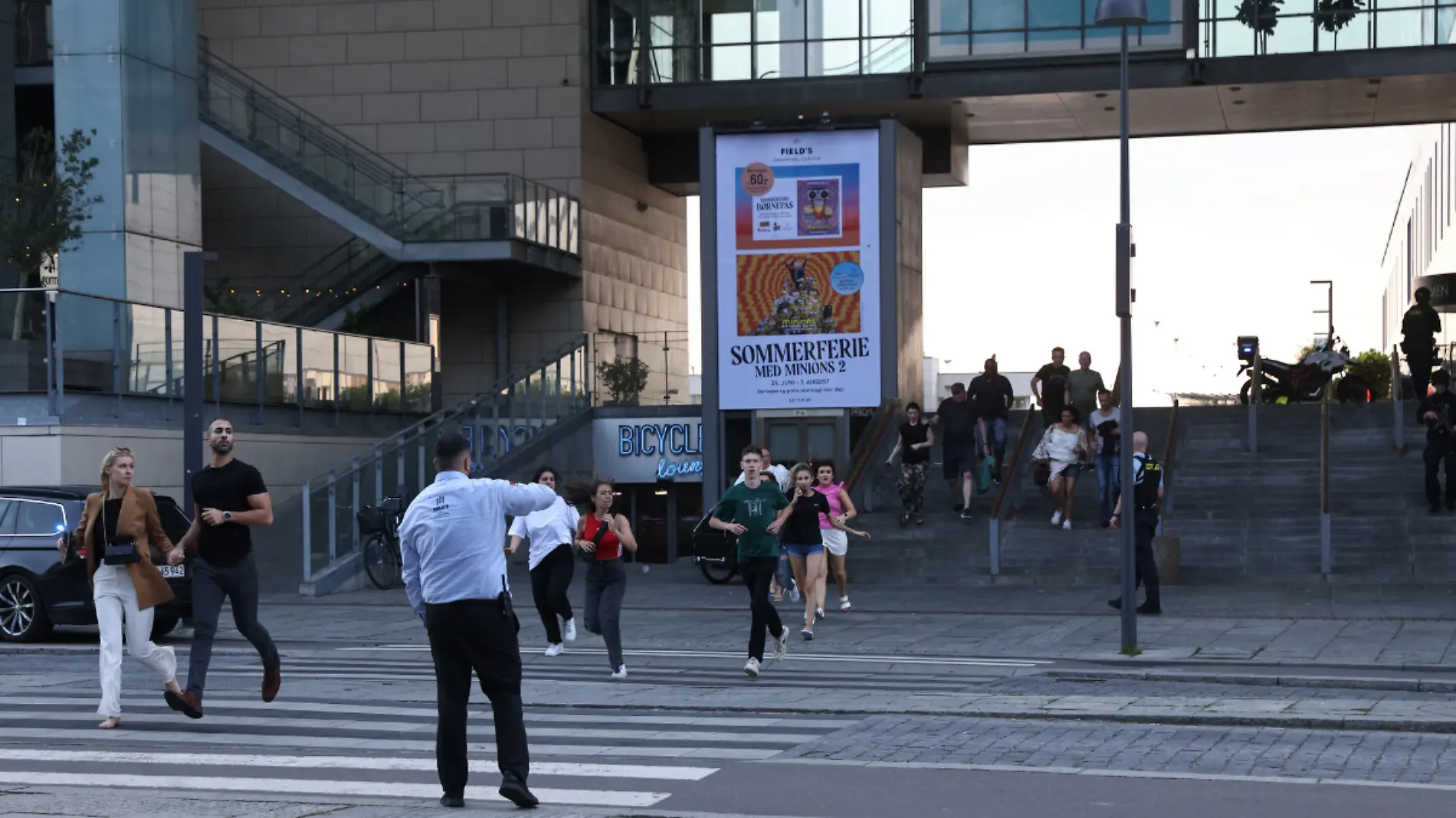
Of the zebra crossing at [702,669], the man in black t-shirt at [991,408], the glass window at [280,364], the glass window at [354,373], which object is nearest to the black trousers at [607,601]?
the zebra crossing at [702,669]

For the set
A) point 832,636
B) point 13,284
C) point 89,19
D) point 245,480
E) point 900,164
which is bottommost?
point 832,636

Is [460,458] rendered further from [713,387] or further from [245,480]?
[713,387]

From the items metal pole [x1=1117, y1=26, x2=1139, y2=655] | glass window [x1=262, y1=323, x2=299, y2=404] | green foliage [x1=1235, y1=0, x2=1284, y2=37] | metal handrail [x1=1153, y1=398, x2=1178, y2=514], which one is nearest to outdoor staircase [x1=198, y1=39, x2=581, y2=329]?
glass window [x1=262, y1=323, x2=299, y2=404]

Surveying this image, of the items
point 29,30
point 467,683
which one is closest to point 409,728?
point 467,683

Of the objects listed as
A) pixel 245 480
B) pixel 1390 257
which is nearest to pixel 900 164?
pixel 245 480

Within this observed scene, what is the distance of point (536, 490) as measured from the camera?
8383mm

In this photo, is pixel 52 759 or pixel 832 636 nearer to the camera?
pixel 52 759

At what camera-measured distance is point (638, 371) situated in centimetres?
3434

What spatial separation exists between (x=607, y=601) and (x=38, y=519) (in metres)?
6.63

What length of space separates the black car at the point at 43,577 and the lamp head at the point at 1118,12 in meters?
9.51

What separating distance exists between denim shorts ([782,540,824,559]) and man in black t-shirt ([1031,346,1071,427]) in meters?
12.3

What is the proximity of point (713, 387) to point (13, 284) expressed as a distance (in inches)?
423

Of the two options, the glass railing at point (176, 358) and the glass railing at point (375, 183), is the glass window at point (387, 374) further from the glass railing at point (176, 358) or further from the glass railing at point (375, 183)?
the glass railing at point (375, 183)

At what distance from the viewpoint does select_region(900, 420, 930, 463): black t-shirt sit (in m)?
25.9
